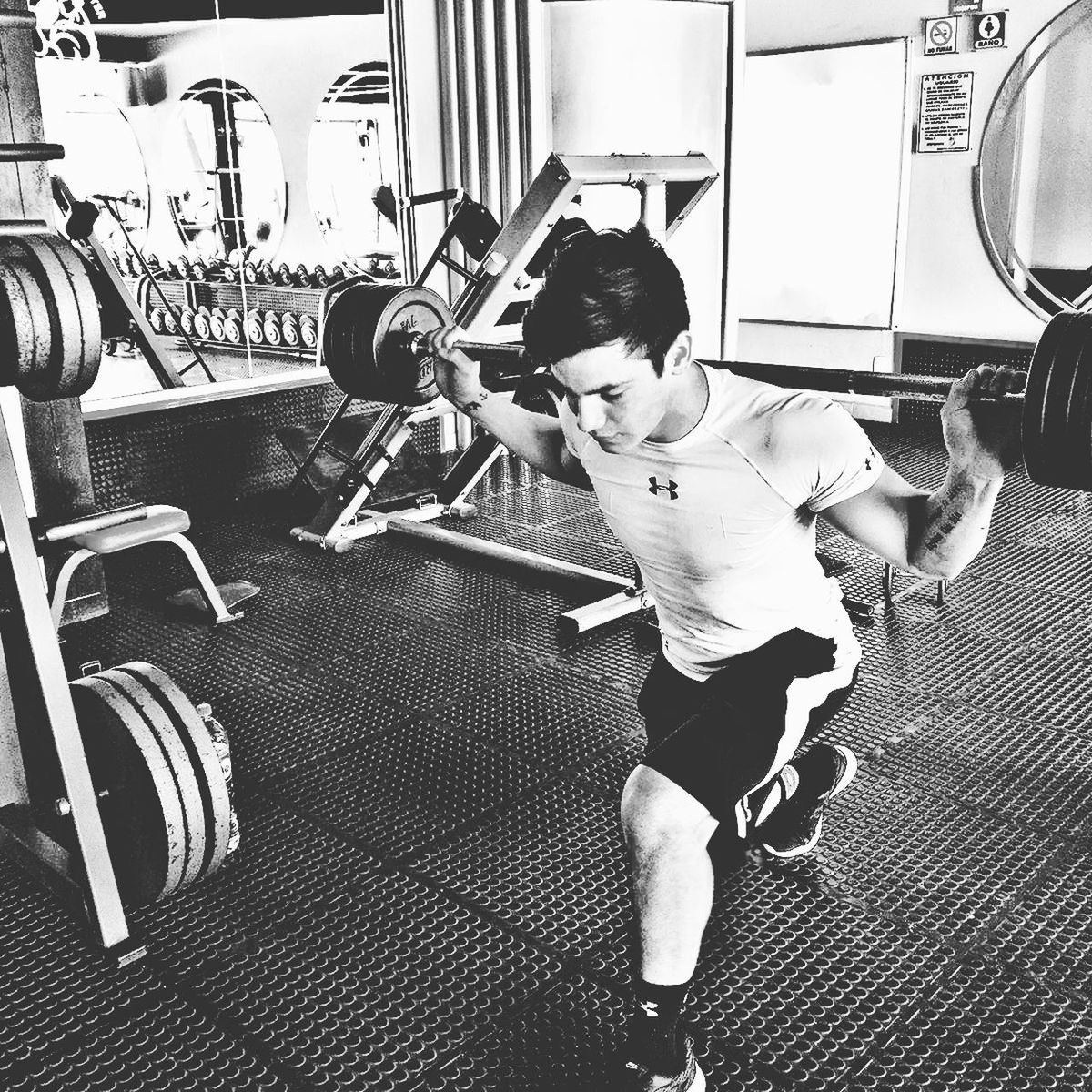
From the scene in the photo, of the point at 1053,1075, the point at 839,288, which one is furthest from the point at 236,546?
the point at 839,288

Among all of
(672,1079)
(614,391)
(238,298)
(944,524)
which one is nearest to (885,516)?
(944,524)

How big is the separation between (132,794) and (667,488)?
1086 mm

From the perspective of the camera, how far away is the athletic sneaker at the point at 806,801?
2.01 meters

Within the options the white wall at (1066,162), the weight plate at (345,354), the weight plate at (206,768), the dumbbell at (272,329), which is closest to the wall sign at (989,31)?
the white wall at (1066,162)

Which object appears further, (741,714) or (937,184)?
(937,184)

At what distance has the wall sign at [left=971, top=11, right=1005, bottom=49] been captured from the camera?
17.4ft

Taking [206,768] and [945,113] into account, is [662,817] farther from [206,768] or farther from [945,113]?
[945,113]

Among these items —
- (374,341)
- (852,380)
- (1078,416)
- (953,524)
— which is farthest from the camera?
(374,341)

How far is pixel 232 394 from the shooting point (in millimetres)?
4625

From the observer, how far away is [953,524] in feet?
4.64

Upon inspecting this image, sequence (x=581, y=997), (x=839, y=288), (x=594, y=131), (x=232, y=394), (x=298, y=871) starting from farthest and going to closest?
(x=839, y=288) < (x=594, y=131) < (x=232, y=394) < (x=298, y=871) < (x=581, y=997)

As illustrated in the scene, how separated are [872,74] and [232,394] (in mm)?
3677

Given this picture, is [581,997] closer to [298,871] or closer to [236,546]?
[298,871]

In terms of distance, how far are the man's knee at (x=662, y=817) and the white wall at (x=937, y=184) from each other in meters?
4.74
